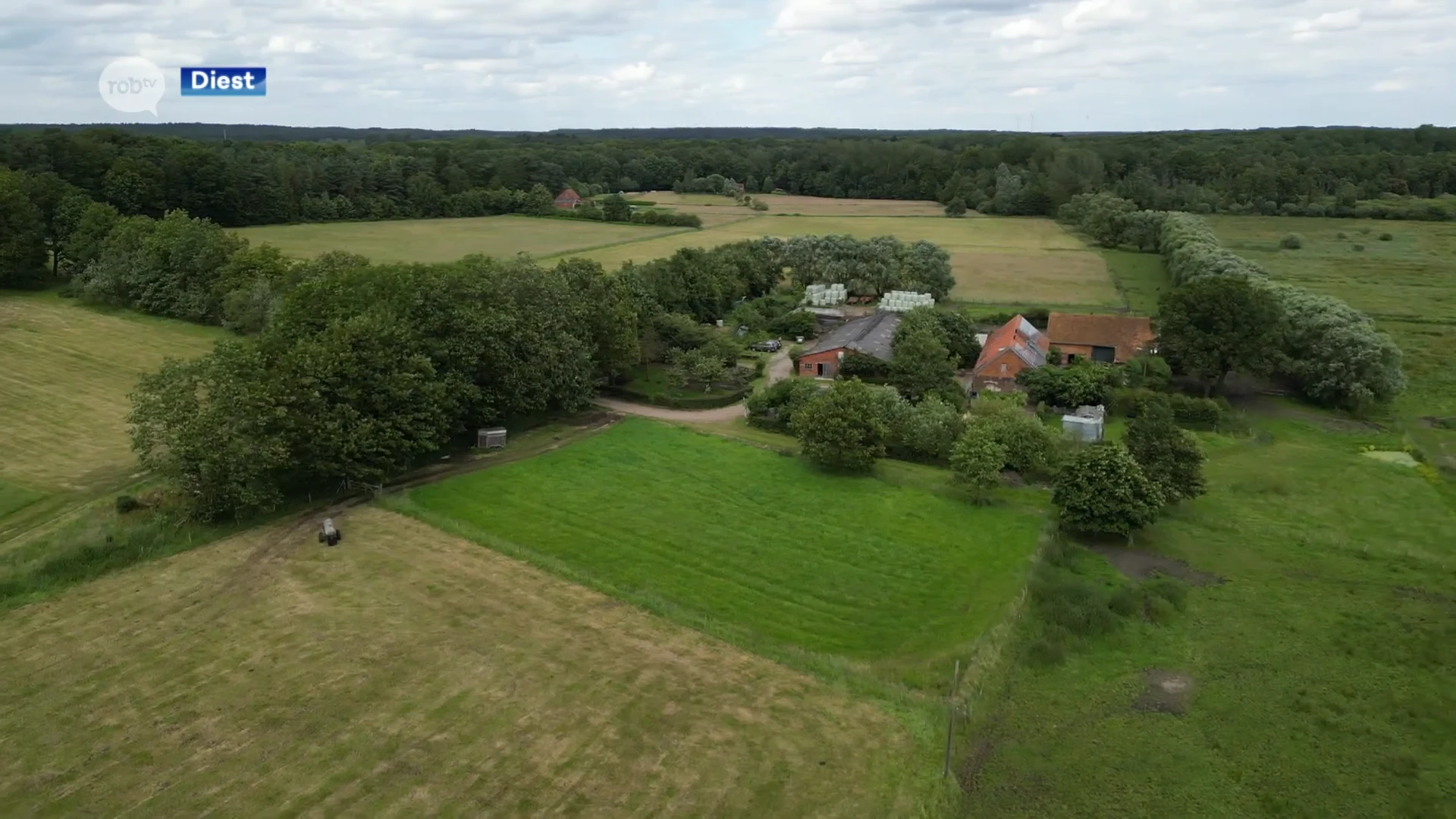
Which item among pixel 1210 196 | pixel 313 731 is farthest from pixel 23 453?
pixel 1210 196

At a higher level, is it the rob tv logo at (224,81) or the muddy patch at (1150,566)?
the rob tv logo at (224,81)

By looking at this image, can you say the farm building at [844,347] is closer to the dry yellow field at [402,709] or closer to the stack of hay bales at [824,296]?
the stack of hay bales at [824,296]

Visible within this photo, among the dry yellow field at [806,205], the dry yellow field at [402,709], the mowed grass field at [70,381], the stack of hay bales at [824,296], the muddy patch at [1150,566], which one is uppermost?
the dry yellow field at [806,205]

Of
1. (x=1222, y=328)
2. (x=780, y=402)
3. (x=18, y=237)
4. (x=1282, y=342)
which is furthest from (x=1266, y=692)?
(x=18, y=237)

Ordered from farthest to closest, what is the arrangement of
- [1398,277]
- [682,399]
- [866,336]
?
[1398,277], [866,336], [682,399]

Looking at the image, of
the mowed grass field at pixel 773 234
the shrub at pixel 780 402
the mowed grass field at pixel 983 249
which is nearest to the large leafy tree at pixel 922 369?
the shrub at pixel 780 402

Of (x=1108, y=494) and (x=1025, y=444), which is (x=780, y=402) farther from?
(x=1108, y=494)

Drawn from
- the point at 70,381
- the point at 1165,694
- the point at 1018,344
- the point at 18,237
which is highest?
the point at 18,237

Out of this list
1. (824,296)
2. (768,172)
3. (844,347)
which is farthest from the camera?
(768,172)
